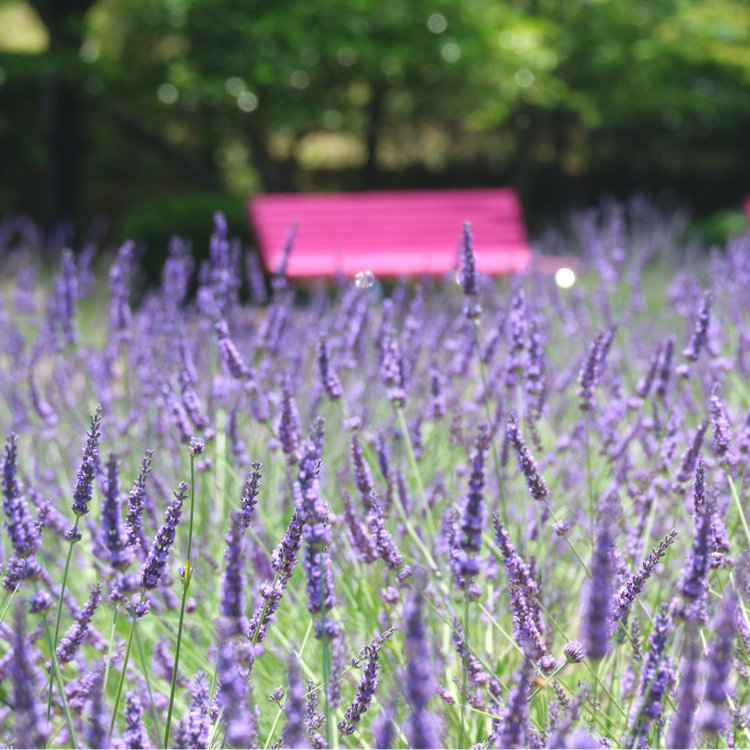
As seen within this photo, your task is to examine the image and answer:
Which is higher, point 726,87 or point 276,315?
point 726,87

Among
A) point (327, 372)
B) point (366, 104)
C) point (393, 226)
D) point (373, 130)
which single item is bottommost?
point (327, 372)

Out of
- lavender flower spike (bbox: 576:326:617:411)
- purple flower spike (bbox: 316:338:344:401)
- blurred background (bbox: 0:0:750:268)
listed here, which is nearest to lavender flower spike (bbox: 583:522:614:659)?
lavender flower spike (bbox: 576:326:617:411)

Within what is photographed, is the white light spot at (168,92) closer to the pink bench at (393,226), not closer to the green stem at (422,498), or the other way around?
the pink bench at (393,226)

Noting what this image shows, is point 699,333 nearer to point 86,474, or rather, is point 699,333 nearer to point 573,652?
point 573,652

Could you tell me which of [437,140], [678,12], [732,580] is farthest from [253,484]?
[437,140]

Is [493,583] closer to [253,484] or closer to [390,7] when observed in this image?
[253,484]

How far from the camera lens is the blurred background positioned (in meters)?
10.6

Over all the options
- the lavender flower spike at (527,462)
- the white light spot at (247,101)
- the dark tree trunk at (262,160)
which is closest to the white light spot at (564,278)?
the lavender flower spike at (527,462)

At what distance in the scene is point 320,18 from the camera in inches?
420

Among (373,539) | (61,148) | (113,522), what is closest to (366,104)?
(61,148)

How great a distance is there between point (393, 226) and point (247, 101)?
11.8ft

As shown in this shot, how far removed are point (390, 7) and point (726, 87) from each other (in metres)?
6.42

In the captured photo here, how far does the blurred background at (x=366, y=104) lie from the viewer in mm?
10641

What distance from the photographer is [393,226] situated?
336 inches
